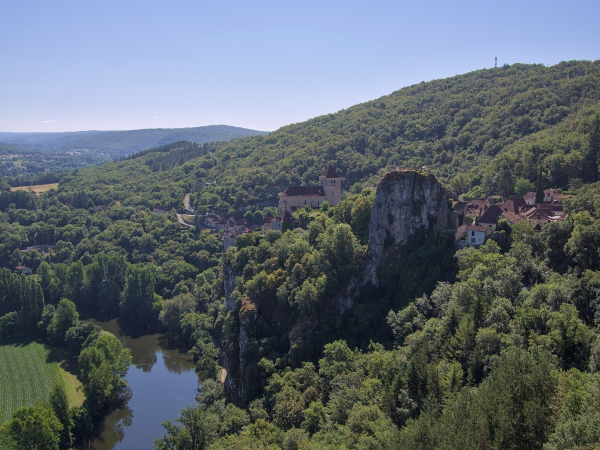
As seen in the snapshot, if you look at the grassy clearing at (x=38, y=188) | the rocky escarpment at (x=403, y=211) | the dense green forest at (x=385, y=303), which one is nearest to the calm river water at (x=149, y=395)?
the dense green forest at (x=385, y=303)

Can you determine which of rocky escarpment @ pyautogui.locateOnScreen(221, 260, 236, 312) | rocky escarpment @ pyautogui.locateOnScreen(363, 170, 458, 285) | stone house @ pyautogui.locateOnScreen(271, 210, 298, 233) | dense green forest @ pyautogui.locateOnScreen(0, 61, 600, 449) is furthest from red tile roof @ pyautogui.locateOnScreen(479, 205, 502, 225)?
rocky escarpment @ pyautogui.locateOnScreen(221, 260, 236, 312)

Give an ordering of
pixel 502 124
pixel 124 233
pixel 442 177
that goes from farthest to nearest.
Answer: pixel 124 233
pixel 502 124
pixel 442 177

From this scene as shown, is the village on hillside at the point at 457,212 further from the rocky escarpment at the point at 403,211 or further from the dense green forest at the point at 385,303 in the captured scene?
the rocky escarpment at the point at 403,211

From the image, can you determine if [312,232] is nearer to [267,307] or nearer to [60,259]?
[267,307]

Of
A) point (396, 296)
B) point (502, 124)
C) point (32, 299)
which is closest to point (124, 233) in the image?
point (32, 299)

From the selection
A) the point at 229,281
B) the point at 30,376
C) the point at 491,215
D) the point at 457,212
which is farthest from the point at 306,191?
the point at 30,376

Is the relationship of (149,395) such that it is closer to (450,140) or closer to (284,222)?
(284,222)

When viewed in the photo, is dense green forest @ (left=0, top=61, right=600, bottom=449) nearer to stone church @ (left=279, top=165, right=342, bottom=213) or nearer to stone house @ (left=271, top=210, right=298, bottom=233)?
stone house @ (left=271, top=210, right=298, bottom=233)
